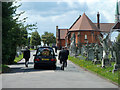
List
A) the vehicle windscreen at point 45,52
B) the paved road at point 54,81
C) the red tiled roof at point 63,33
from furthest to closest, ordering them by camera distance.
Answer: the red tiled roof at point 63,33 < the vehicle windscreen at point 45,52 < the paved road at point 54,81

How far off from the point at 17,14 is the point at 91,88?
1155 centimetres

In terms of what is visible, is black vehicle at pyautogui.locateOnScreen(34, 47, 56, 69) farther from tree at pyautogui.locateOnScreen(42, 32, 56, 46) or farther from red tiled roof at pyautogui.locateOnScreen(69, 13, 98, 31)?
tree at pyautogui.locateOnScreen(42, 32, 56, 46)

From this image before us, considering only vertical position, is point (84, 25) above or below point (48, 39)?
above

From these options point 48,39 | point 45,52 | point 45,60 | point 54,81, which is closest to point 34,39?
point 48,39

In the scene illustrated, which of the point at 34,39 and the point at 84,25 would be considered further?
the point at 34,39

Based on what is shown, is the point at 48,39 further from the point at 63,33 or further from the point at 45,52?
the point at 45,52

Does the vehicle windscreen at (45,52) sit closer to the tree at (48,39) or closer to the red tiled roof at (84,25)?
the red tiled roof at (84,25)

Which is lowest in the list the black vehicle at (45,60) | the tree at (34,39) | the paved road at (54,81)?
the paved road at (54,81)

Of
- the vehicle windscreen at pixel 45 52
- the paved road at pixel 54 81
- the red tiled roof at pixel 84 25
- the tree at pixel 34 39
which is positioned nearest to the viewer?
the paved road at pixel 54 81

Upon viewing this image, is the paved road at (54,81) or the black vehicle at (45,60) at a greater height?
the black vehicle at (45,60)

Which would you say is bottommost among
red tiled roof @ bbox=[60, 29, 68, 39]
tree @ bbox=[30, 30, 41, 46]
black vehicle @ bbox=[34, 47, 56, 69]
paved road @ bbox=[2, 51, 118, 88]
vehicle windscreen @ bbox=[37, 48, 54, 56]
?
paved road @ bbox=[2, 51, 118, 88]

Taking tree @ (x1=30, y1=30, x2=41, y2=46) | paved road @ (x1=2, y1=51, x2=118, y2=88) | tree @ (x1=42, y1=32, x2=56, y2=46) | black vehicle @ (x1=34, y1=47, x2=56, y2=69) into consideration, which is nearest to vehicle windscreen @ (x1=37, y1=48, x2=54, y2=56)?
black vehicle @ (x1=34, y1=47, x2=56, y2=69)

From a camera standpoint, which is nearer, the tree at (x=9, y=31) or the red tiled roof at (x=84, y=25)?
the tree at (x=9, y=31)

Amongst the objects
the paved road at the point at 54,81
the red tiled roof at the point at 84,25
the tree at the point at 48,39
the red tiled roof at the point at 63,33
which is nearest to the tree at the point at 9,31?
the paved road at the point at 54,81
